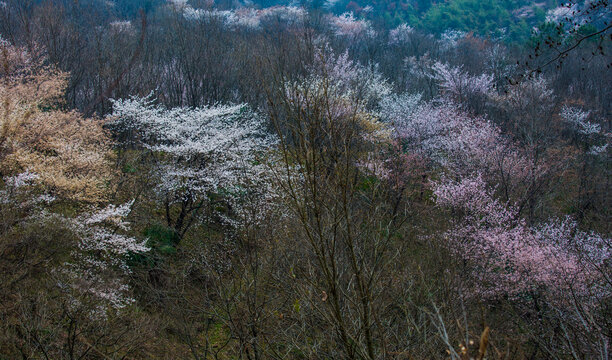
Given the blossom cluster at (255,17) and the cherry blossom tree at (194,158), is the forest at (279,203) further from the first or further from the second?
the blossom cluster at (255,17)

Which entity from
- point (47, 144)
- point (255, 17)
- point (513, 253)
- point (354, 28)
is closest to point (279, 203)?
point (47, 144)

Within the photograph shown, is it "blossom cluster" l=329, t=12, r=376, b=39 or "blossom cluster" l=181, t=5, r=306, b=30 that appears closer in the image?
"blossom cluster" l=181, t=5, r=306, b=30

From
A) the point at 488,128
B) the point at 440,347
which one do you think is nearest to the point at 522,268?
the point at 440,347

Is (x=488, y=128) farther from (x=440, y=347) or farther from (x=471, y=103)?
(x=440, y=347)

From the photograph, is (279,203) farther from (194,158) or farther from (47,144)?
(47,144)

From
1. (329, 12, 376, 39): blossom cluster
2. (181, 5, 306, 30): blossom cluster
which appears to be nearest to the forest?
(181, 5, 306, 30): blossom cluster

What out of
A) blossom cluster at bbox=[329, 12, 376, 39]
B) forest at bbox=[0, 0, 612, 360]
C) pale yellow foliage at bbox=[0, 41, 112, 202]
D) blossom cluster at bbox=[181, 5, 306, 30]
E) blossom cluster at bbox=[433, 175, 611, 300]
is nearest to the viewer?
forest at bbox=[0, 0, 612, 360]

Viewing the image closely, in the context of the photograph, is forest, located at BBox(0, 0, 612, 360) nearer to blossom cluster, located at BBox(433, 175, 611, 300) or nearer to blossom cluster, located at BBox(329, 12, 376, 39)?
blossom cluster, located at BBox(433, 175, 611, 300)

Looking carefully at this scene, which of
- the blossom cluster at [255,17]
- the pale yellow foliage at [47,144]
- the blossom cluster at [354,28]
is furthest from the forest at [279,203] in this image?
the blossom cluster at [354,28]
